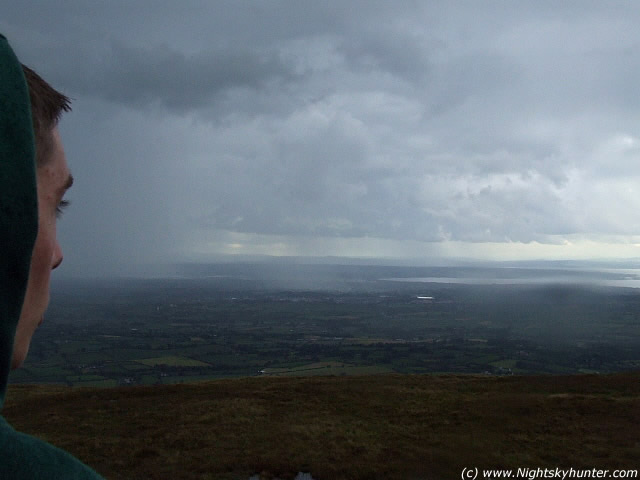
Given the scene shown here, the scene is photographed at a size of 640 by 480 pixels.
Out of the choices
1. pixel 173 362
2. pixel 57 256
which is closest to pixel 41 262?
pixel 57 256

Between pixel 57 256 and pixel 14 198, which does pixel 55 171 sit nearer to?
pixel 57 256

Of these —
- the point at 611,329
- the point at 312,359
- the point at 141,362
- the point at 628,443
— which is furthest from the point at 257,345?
the point at 628,443

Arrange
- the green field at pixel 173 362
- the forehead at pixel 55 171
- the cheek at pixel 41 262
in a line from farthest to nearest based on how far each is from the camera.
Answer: the green field at pixel 173 362 < the forehead at pixel 55 171 < the cheek at pixel 41 262

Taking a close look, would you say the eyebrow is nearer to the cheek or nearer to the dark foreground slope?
the cheek

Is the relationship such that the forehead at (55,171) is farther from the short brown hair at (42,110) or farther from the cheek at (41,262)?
the cheek at (41,262)

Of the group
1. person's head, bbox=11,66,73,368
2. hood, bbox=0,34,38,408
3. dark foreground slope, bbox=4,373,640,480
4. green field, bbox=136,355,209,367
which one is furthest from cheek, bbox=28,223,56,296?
green field, bbox=136,355,209,367

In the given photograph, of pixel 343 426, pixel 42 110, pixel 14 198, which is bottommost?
pixel 343 426

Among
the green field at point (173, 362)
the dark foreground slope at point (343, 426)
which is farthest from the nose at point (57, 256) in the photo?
the green field at point (173, 362)

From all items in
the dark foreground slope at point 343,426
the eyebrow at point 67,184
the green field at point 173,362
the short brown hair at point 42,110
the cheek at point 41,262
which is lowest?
the green field at point 173,362
